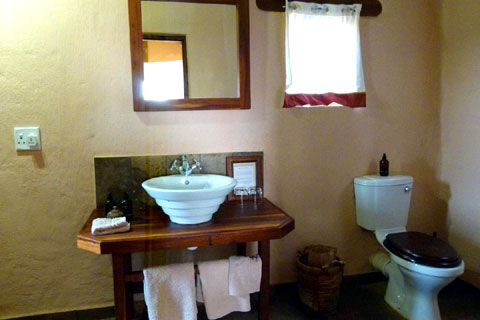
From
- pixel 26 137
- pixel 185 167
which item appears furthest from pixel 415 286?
pixel 26 137

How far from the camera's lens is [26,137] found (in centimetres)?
174

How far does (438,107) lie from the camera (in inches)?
89.6

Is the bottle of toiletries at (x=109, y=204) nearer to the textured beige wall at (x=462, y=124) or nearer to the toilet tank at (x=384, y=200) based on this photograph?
the toilet tank at (x=384, y=200)

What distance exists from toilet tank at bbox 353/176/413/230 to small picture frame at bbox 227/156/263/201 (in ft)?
2.17

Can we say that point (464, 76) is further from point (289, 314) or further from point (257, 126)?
point (289, 314)

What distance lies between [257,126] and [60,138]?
3.63 feet

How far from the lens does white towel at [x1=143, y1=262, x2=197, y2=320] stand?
149 centimetres

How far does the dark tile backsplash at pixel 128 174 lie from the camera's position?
1.83m

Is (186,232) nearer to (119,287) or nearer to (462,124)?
(119,287)

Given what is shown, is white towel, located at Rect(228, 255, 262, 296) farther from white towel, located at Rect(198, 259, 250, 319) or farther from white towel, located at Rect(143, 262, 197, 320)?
white towel, located at Rect(143, 262, 197, 320)

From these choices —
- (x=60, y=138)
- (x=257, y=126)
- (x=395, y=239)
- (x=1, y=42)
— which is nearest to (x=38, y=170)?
(x=60, y=138)

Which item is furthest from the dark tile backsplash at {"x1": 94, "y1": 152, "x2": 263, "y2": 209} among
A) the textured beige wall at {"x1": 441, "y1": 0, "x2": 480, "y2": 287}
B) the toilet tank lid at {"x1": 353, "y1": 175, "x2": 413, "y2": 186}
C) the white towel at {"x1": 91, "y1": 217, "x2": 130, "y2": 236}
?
the textured beige wall at {"x1": 441, "y1": 0, "x2": 480, "y2": 287}

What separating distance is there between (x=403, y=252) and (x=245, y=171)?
97 cm

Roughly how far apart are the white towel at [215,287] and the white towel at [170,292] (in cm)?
6
